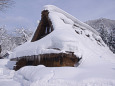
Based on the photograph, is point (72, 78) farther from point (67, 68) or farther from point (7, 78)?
point (7, 78)

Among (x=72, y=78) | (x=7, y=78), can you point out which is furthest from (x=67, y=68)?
(x=7, y=78)

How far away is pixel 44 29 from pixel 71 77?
907 cm

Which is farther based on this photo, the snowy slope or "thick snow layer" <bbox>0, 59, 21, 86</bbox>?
"thick snow layer" <bbox>0, 59, 21, 86</bbox>

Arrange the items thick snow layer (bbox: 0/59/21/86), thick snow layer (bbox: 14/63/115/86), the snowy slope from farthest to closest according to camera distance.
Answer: thick snow layer (bbox: 0/59/21/86) < the snowy slope < thick snow layer (bbox: 14/63/115/86)

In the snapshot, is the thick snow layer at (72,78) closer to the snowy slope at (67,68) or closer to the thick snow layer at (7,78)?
the snowy slope at (67,68)

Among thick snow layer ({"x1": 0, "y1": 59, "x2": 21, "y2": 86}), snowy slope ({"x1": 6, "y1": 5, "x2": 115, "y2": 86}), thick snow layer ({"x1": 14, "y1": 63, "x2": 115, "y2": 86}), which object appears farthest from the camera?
thick snow layer ({"x1": 0, "y1": 59, "x2": 21, "y2": 86})

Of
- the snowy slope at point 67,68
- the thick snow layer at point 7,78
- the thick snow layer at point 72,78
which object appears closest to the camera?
the thick snow layer at point 72,78

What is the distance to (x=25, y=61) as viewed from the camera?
1270cm

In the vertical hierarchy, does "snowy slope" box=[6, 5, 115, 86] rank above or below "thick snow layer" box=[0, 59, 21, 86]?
above

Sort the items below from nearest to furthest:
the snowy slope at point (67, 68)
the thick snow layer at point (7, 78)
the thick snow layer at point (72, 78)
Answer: the thick snow layer at point (72, 78)
the snowy slope at point (67, 68)
the thick snow layer at point (7, 78)

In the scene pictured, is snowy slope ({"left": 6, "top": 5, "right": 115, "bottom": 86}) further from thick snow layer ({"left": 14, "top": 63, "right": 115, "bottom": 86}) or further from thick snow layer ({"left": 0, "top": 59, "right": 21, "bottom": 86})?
thick snow layer ({"left": 0, "top": 59, "right": 21, "bottom": 86})

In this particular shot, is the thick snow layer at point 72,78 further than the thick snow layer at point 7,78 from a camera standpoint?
No

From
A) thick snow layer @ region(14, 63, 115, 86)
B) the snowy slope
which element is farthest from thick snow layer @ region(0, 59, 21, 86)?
thick snow layer @ region(14, 63, 115, 86)

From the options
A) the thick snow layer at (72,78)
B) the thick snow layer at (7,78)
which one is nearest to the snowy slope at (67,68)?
the thick snow layer at (72,78)
